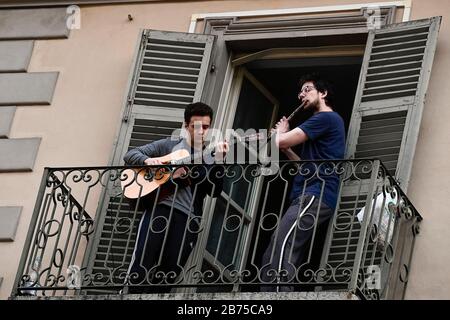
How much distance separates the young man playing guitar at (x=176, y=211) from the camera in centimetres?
1180

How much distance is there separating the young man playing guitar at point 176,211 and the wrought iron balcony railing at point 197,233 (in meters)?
0.01

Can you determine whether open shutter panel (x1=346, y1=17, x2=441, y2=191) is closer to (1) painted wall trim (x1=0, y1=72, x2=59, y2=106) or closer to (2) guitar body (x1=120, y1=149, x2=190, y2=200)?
(2) guitar body (x1=120, y1=149, x2=190, y2=200)

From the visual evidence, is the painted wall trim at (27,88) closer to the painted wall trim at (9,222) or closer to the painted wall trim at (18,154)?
the painted wall trim at (18,154)

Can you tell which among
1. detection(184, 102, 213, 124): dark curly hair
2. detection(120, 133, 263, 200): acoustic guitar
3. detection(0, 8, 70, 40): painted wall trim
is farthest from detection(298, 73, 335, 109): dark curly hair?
detection(0, 8, 70, 40): painted wall trim

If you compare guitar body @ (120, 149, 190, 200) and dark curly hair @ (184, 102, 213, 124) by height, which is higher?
dark curly hair @ (184, 102, 213, 124)

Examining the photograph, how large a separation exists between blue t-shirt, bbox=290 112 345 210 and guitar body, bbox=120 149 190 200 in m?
0.91

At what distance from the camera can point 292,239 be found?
11.5 metres

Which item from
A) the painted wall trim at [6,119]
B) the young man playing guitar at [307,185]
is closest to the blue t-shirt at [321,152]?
the young man playing guitar at [307,185]

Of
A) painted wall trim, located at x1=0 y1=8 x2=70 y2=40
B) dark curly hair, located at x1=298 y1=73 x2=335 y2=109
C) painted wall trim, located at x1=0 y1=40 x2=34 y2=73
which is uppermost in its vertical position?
painted wall trim, located at x1=0 y1=8 x2=70 y2=40

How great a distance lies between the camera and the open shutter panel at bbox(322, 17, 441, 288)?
39.2 feet

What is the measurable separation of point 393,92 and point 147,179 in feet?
6.60
